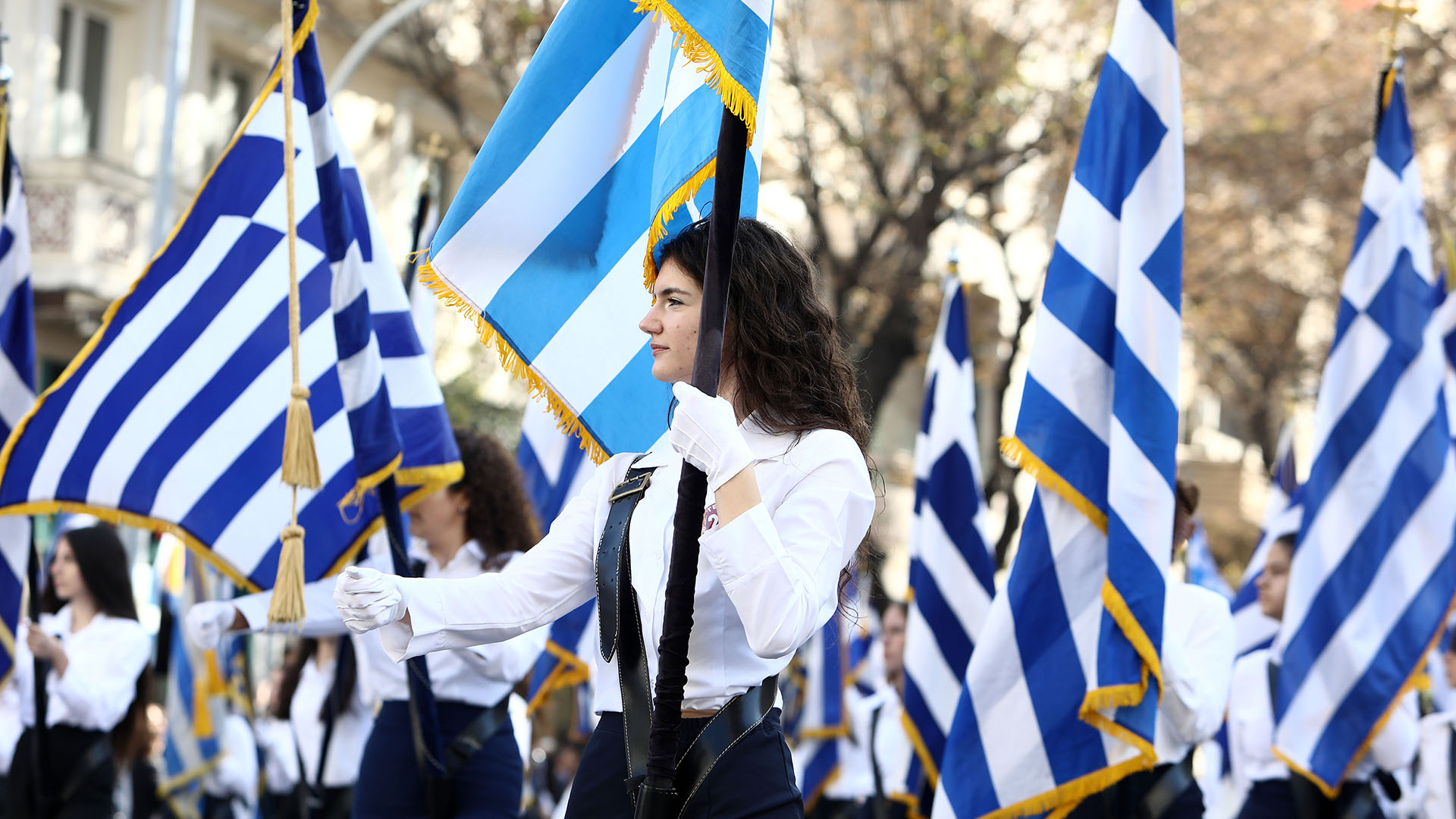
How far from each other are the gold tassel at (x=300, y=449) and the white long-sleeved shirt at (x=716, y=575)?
811mm

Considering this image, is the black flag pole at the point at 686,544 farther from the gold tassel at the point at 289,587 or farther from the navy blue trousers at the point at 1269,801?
the navy blue trousers at the point at 1269,801

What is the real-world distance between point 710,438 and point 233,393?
3.22m

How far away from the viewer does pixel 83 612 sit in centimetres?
665

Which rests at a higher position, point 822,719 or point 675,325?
point 675,325

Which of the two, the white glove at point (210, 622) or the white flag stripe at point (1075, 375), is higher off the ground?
the white flag stripe at point (1075, 375)

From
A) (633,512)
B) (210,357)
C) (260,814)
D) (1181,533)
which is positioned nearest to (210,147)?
(260,814)

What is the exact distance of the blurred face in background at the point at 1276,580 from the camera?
23.2 feet

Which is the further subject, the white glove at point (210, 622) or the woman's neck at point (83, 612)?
the woman's neck at point (83, 612)

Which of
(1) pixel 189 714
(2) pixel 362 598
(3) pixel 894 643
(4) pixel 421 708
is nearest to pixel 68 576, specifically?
(4) pixel 421 708

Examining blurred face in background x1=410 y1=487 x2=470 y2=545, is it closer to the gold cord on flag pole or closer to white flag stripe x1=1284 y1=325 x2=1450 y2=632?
the gold cord on flag pole

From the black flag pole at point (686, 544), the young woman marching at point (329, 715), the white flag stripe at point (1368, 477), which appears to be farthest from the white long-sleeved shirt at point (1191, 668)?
the young woman marching at point (329, 715)

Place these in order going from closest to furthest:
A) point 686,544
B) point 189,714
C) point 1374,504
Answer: point 686,544, point 1374,504, point 189,714


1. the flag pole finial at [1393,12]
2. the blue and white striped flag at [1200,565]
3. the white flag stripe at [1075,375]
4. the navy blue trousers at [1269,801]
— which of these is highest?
the flag pole finial at [1393,12]

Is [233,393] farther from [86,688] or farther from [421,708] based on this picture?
[86,688]
